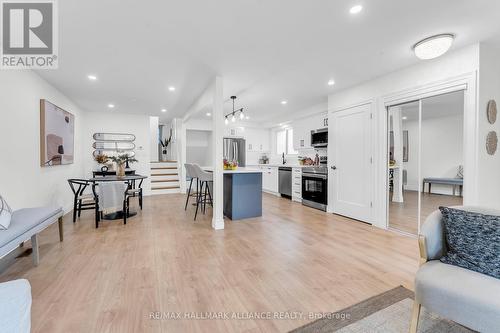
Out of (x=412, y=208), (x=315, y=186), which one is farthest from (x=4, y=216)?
(x=412, y=208)

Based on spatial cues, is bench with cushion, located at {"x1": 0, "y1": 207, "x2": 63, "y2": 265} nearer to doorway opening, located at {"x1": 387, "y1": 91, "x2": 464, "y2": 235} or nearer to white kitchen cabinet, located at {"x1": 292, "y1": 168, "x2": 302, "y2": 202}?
doorway opening, located at {"x1": 387, "y1": 91, "x2": 464, "y2": 235}

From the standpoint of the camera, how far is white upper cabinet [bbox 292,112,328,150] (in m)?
5.30

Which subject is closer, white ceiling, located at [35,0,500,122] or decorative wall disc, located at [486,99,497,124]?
white ceiling, located at [35,0,500,122]

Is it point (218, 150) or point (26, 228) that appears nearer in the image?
point (26, 228)

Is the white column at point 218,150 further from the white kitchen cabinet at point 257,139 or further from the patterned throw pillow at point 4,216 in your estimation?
the white kitchen cabinet at point 257,139

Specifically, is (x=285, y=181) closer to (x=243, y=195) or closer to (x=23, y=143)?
(x=243, y=195)

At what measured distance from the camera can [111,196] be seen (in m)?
3.62

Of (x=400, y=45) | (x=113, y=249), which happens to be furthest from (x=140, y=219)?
(x=400, y=45)

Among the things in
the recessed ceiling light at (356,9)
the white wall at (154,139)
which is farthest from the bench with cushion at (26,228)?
the white wall at (154,139)

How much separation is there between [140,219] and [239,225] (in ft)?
6.10

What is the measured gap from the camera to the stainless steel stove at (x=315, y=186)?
470 cm

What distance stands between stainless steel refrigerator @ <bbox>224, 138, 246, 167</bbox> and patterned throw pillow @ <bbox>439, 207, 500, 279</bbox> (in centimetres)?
640

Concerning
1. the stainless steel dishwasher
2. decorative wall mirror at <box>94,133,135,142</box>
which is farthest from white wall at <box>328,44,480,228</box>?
decorative wall mirror at <box>94,133,135,142</box>

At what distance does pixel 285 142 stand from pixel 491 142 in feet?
16.8
